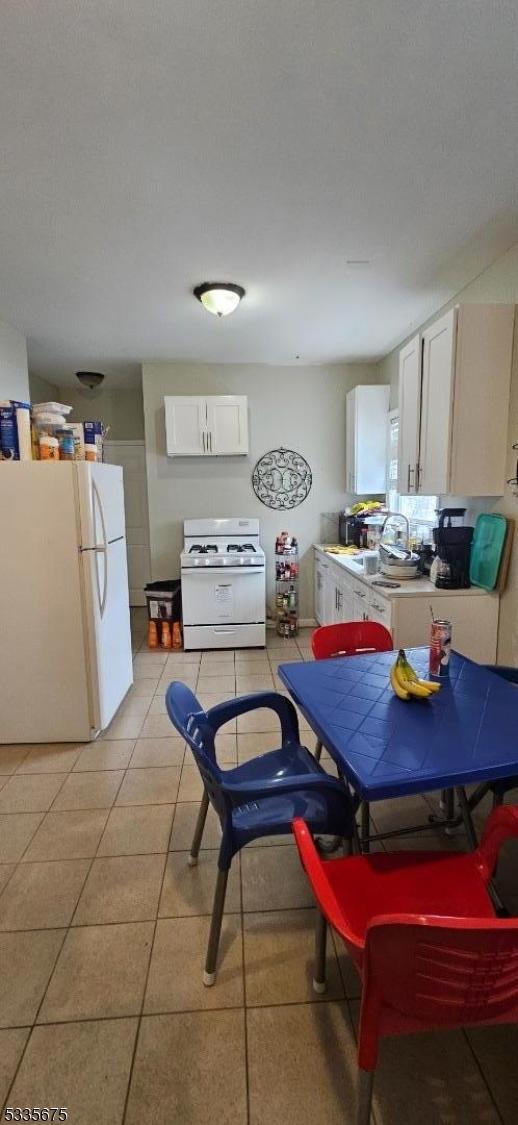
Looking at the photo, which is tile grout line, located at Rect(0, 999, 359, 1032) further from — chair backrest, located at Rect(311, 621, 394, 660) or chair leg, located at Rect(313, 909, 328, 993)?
chair backrest, located at Rect(311, 621, 394, 660)

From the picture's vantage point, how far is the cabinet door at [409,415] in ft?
9.64

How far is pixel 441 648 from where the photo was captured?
1.75 m

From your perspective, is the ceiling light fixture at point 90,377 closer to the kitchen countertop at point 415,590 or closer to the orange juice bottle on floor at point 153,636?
the orange juice bottle on floor at point 153,636

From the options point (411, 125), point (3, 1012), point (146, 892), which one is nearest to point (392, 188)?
point (411, 125)

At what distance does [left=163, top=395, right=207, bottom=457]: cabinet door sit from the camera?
171 inches

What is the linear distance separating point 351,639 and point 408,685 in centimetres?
63

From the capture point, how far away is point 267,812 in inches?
58.3

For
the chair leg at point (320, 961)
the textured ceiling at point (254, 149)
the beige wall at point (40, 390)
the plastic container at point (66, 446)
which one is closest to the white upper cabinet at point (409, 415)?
the textured ceiling at point (254, 149)

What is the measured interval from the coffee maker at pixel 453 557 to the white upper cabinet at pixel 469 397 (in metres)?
0.26

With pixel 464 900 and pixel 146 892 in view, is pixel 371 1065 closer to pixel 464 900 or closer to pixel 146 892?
pixel 464 900

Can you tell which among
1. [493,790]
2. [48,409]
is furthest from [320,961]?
[48,409]

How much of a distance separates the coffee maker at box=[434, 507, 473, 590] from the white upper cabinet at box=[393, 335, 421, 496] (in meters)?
0.40

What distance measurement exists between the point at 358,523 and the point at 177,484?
1.73 metres

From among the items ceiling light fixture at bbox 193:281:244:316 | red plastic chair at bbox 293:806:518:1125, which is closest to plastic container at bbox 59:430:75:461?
ceiling light fixture at bbox 193:281:244:316
